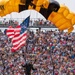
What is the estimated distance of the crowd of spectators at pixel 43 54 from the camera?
28.0 m

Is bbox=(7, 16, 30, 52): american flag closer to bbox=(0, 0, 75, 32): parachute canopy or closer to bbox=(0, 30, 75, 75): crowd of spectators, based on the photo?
bbox=(0, 0, 75, 32): parachute canopy

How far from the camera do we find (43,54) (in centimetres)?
2973

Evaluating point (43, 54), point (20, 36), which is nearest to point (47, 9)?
point (20, 36)

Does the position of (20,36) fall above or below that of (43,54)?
above

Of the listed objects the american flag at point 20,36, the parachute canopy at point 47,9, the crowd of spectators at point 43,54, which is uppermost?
the parachute canopy at point 47,9

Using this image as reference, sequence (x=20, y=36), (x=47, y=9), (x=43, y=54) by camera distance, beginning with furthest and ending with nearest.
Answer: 1. (x=43, y=54)
2. (x=20, y=36)
3. (x=47, y=9)

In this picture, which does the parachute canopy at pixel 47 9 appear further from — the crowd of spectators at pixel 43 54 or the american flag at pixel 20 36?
the crowd of spectators at pixel 43 54

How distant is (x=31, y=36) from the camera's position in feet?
105

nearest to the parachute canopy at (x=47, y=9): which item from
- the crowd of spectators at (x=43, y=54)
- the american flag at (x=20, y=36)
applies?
the american flag at (x=20, y=36)

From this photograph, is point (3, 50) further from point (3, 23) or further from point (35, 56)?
point (3, 23)

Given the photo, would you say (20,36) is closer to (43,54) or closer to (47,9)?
(47,9)

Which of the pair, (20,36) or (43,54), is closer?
(20,36)

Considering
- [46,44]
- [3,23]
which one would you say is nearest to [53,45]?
[46,44]

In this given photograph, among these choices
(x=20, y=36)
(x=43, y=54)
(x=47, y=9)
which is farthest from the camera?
(x=43, y=54)
